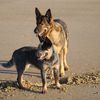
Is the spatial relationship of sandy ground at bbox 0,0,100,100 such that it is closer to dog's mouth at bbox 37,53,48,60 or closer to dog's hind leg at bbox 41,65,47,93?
dog's hind leg at bbox 41,65,47,93

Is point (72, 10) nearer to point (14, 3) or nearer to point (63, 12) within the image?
point (63, 12)

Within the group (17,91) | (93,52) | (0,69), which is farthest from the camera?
(93,52)

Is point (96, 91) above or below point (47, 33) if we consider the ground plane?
below

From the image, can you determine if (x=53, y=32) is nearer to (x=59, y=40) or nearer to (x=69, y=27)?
(x=59, y=40)

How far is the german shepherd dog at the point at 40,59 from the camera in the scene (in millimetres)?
8422

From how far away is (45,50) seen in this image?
330 inches

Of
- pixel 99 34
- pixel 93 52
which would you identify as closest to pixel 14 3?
pixel 99 34

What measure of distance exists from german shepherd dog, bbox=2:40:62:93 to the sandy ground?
0.36 meters

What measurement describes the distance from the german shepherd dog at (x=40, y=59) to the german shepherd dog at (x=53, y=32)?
0.49 metres

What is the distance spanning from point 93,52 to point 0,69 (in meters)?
2.94

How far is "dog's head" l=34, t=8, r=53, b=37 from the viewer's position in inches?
372

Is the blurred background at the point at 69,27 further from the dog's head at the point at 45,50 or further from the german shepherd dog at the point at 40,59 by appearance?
the dog's head at the point at 45,50

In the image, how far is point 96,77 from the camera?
9.64m

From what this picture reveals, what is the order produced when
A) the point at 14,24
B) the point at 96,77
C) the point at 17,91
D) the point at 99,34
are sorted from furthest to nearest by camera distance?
the point at 14,24 < the point at 99,34 < the point at 96,77 < the point at 17,91
